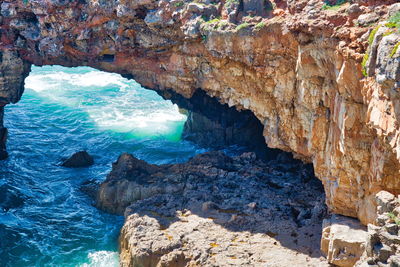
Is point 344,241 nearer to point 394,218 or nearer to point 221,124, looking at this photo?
point 394,218

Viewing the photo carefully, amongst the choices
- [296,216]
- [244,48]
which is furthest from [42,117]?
[296,216]

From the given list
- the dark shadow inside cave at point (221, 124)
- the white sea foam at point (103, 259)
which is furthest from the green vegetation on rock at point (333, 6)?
the white sea foam at point (103, 259)

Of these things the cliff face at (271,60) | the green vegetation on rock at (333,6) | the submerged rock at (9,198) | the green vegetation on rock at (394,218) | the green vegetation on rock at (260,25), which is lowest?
the submerged rock at (9,198)

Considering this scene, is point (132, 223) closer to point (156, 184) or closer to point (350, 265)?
point (156, 184)

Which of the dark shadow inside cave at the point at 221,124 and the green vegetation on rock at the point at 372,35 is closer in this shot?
the green vegetation on rock at the point at 372,35

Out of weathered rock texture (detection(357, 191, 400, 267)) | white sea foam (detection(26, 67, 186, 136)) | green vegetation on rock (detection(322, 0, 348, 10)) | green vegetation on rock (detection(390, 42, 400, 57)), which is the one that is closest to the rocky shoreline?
weathered rock texture (detection(357, 191, 400, 267))

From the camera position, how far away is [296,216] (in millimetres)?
20516

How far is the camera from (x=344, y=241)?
15.7 m

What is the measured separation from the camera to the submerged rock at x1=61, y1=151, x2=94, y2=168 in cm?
3125

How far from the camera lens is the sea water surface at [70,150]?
23.1 metres

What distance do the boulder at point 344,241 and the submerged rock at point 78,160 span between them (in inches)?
777

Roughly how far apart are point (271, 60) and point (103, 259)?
42.8 feet

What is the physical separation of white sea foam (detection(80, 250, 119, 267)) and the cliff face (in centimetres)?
1001

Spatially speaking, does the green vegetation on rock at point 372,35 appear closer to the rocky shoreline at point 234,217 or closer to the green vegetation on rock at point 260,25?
the rocky shoreline at point 234,217
